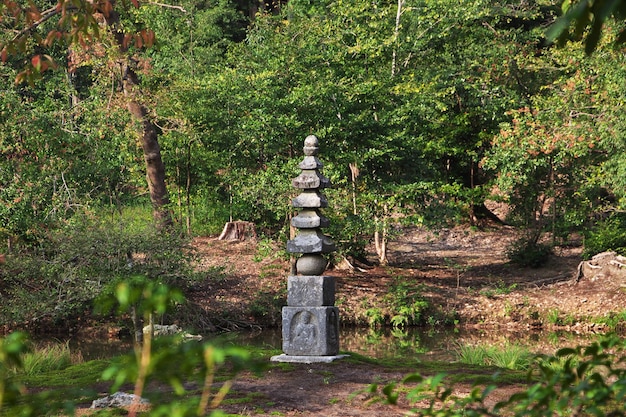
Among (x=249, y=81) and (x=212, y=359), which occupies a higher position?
(x=249, y=81)

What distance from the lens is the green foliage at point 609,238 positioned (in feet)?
65.8

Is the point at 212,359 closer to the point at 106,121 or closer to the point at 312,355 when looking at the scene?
the point at 312,355

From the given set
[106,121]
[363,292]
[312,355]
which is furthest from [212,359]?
[363,292]

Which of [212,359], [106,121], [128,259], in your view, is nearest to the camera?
[212,359]

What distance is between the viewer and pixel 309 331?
10891mm

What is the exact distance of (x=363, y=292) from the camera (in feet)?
64.1

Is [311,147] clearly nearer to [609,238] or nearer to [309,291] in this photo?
[309,291]

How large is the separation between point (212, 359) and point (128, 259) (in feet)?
46.9

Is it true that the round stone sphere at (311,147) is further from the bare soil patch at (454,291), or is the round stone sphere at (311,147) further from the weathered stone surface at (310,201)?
the bare soil patch at (454,291)

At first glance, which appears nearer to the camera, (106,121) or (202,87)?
(106,121)

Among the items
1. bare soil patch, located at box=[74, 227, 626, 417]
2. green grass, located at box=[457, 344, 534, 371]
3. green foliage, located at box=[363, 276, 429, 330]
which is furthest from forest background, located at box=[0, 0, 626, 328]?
green grass, located at box=[457, 344, 534, 371]

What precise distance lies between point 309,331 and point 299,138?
812 cm

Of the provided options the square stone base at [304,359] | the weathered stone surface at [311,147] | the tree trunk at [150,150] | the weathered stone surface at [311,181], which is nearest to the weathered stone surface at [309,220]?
the weathered stone surface at [311,181]

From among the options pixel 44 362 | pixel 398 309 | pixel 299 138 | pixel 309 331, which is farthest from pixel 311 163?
pixel 398 309
